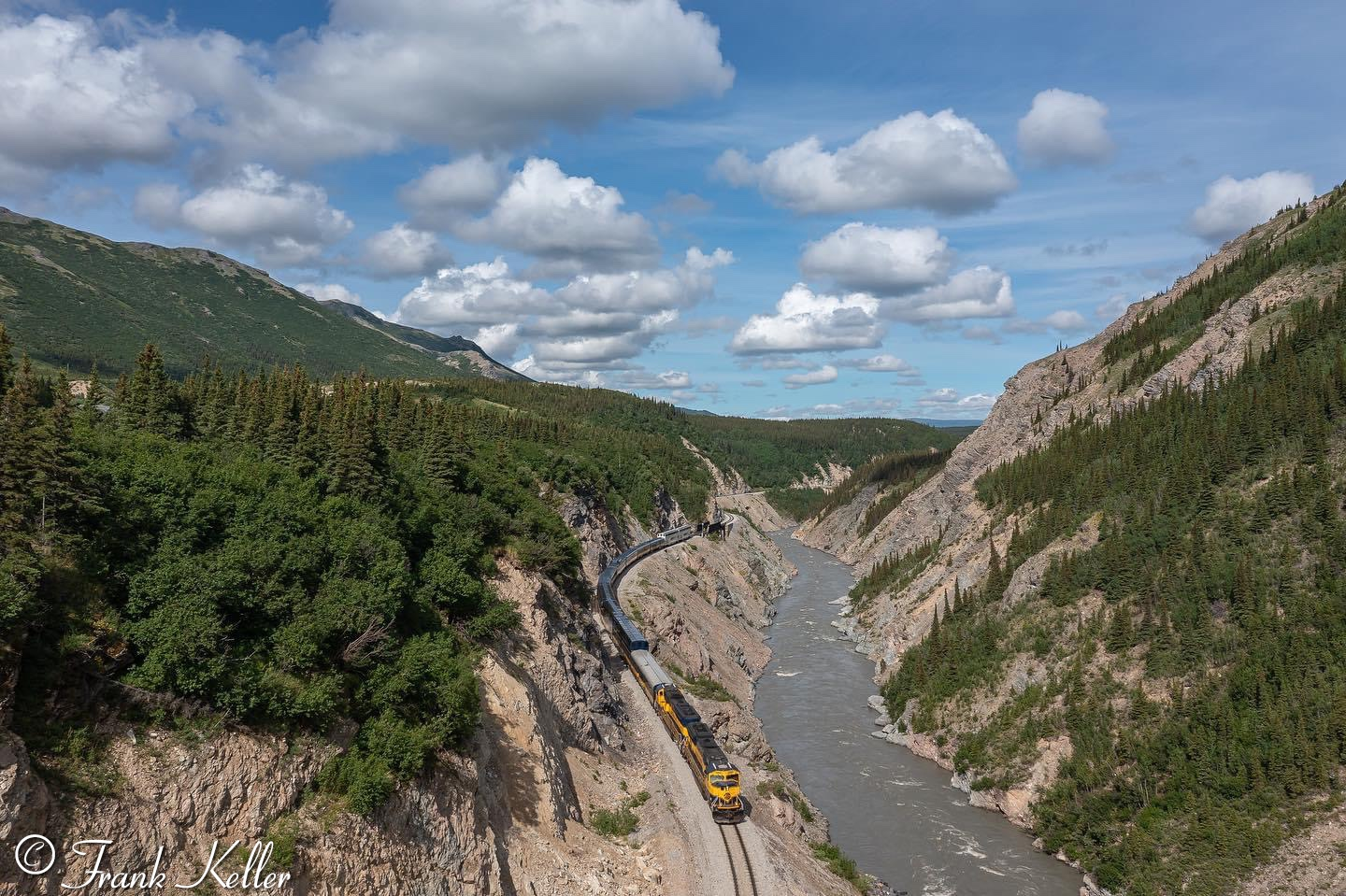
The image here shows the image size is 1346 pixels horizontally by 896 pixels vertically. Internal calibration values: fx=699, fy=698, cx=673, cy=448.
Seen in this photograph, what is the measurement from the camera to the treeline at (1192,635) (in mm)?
36219

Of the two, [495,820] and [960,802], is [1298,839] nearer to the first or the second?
[960,802]

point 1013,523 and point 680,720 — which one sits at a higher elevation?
point 1013,523

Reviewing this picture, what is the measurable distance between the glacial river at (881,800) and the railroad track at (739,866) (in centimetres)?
1313

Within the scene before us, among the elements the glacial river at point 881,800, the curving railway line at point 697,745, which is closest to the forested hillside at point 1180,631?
the glacial river at point 881,800

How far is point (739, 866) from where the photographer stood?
95.1ft

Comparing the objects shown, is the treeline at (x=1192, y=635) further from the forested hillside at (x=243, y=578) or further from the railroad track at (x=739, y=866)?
the forested hillside at (x=243, y=578)

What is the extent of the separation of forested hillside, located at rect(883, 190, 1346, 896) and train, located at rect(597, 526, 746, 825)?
2227 centimetres

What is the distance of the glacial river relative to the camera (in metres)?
39.3

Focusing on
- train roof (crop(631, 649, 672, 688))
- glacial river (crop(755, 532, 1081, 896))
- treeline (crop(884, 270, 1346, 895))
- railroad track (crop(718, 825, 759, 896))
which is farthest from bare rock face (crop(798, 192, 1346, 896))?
railroad track (crop(718, 825, 759, 896))

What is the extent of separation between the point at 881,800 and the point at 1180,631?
74.3 feet

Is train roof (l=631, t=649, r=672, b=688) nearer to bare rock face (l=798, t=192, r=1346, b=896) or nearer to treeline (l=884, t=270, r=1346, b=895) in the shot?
bare rock face (l=798, t=192, r=1346, b=896)

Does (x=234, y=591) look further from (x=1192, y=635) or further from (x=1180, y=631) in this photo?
(x=1180, y=631)

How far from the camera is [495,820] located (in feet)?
87.9
